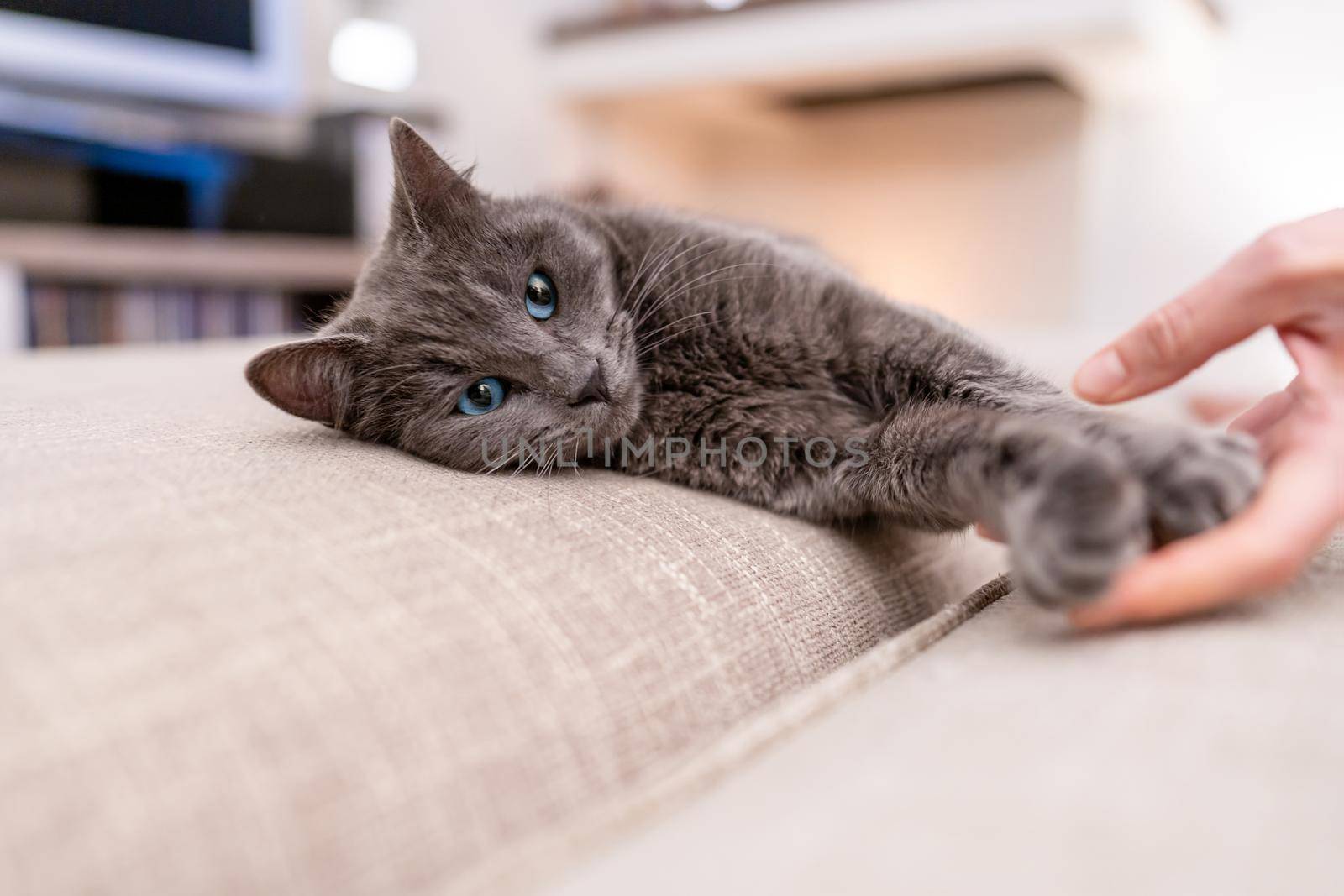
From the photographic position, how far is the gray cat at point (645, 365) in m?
0.88

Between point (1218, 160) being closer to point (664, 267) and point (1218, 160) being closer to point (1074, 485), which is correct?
Answer: point (664, 267)

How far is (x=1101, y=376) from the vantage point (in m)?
0.84

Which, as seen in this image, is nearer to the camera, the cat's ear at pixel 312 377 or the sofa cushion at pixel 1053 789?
the sofa cushion at pixel 1053 789

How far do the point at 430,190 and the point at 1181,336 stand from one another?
0.74 m

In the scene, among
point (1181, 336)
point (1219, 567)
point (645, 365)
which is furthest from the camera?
point (645, 365)

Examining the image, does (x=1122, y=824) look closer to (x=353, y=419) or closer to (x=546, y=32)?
(x=353, y=419)

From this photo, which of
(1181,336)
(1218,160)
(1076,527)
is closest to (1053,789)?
(1076,527)

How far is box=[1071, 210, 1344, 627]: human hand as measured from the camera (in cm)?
58

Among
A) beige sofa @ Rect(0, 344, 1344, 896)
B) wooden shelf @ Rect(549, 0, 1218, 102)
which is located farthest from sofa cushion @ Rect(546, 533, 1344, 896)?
wooden shelf @ Rect(549, 0, 1218, 102)

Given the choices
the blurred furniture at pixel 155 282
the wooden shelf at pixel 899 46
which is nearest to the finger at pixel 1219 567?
the blurred furniture at pixel 155 282

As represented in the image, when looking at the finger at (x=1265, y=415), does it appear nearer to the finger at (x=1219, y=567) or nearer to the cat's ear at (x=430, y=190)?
the finger at (x=1219, y=567)

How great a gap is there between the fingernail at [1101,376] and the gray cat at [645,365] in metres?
0.02

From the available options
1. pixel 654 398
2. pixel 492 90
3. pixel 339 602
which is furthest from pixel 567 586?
pixel 492 90

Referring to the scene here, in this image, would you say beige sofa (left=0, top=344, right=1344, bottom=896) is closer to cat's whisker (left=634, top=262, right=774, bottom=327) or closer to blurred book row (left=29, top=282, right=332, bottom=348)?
cat's whisker (left=634, top=262, right=774, bottom=327)
